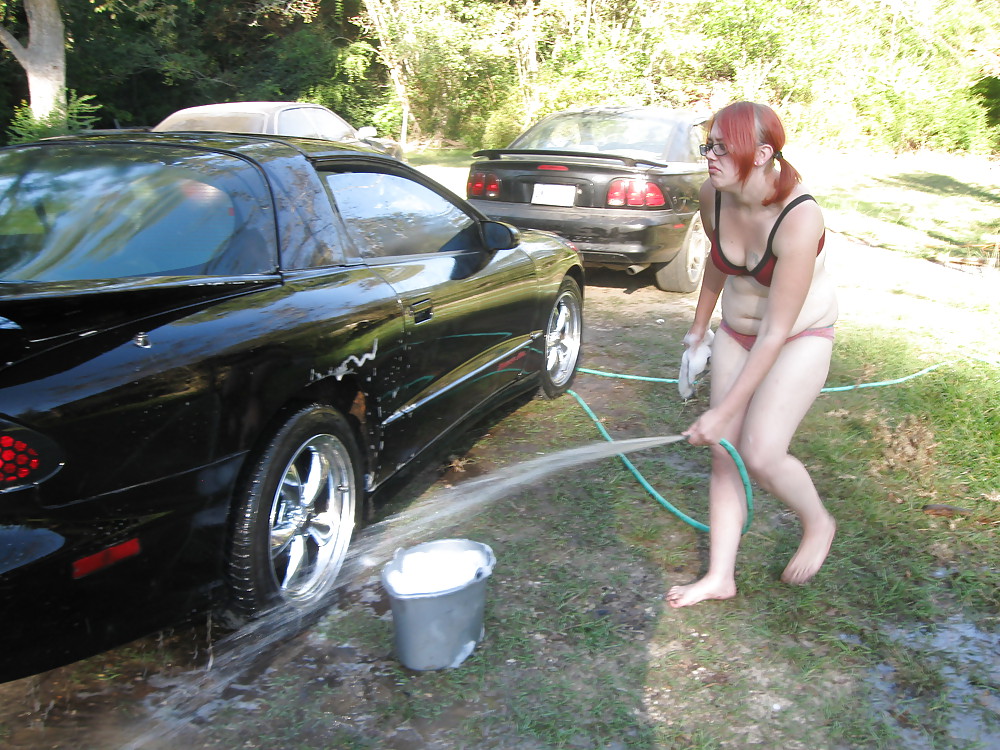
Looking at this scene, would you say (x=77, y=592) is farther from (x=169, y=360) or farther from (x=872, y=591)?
(x=872, y=591)

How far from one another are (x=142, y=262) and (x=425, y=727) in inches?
65.1

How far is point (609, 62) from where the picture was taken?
17.8 m

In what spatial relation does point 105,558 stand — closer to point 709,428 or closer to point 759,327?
point 709,428

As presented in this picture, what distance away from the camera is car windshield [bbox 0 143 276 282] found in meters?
2.71

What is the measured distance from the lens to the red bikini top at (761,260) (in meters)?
2.70

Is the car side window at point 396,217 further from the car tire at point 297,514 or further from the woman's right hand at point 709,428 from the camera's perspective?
the woman's right hand at point 709,428

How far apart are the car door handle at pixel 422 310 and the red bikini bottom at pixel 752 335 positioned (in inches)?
46.3

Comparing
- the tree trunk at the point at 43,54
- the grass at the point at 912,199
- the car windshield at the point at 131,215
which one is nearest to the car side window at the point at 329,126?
the tree trunk at the point at 43,54

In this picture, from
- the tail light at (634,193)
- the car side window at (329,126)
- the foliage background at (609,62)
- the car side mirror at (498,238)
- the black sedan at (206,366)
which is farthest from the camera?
the foliage background at (609,62)

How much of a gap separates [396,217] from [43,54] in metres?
13.0

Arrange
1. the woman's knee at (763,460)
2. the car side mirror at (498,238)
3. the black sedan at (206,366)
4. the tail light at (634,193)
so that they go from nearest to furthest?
the black sedan at (206,366) → the woman's knee at (763,460) → the car side mirror at (498,238) → the tail light at (634,193)

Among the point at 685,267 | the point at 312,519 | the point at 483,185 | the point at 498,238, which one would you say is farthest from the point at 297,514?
the point at 685,267

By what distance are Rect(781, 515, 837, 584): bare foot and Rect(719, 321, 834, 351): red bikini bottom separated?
70 cm

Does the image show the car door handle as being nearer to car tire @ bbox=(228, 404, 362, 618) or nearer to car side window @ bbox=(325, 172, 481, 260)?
car side window @ bbox=(325, 172, 481, 260)
